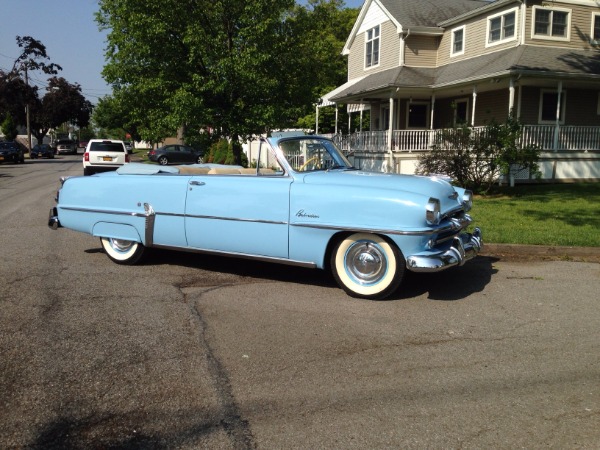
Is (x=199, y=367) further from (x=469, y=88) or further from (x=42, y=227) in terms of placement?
(x=469, y=88)

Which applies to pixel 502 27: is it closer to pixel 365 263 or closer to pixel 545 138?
pixel 545 138

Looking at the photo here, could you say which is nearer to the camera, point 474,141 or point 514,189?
point 474,141

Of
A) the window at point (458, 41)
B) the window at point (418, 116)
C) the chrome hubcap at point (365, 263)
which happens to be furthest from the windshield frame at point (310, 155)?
the window at point (418, 116)

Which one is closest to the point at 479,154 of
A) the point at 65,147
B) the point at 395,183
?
the point at 395,183

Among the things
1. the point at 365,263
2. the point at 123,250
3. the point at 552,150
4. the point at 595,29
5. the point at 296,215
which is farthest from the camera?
the point at 595,29

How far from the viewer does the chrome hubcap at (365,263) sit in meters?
5.75

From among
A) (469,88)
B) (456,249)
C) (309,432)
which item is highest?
(469,88)

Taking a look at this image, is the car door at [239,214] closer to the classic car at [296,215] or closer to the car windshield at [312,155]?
the classic car at [296,215]

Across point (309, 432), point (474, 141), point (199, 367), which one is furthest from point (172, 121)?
point (309, 432)

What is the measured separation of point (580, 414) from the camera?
11.3 ft

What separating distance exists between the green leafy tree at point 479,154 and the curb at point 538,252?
19.2ft

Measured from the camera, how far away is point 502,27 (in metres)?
21.1

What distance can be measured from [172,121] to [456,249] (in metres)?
13.6

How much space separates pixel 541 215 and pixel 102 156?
16883 mm
